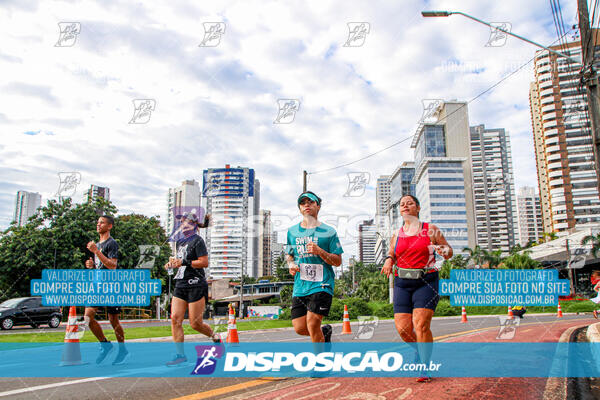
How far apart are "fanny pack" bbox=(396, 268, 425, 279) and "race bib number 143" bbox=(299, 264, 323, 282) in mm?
742

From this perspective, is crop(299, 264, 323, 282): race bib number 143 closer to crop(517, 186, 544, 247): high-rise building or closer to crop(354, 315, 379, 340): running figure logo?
crop(354, 315, 379, 340): running figure logo

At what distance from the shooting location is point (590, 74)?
7.47 metres

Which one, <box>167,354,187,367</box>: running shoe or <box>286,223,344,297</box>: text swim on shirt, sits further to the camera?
<box>167,354,187,367</box>: running shoe

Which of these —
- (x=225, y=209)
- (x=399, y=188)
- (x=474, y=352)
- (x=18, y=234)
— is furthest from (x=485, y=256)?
(x=399, y=188)

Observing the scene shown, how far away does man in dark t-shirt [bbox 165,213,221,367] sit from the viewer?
15.6 feet

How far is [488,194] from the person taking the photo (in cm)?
18462

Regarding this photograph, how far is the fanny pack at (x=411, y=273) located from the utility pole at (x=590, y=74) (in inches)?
206

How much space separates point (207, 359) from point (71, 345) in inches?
86.8

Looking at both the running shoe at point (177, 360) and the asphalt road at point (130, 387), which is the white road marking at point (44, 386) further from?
the running shoe at point (177, 360)

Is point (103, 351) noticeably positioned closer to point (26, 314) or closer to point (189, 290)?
point (189, 290)

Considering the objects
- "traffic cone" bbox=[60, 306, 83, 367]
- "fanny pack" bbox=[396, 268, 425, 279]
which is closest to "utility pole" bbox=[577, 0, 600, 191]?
"fanny pack" bbox=[396, 268, 425, 279]

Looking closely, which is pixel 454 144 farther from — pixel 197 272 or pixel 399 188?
pixel 197 272

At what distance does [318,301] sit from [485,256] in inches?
2210

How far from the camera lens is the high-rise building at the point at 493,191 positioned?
178 metres
